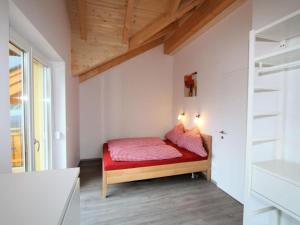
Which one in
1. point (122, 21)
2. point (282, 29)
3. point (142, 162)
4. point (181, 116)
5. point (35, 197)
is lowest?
point (142, 162)

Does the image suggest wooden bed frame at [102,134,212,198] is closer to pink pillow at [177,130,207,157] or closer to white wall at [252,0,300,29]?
pink pillow at [177,130,207,157]

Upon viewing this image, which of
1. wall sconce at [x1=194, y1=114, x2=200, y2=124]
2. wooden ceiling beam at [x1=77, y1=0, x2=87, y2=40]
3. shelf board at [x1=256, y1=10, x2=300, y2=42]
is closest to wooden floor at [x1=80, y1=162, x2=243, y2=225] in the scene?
wall sconce at [x1=194, y1=114, x2=200, y2=124]

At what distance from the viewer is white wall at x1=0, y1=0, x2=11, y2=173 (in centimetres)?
106

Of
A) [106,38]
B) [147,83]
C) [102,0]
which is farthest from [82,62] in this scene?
[147,83]

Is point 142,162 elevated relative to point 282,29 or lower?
lower

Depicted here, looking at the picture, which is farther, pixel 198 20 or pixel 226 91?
pixel 198 20

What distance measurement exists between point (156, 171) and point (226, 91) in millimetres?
1820

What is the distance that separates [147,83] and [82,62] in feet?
6.88

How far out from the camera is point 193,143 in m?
3.42

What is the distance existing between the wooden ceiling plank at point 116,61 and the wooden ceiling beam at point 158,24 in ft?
3.33

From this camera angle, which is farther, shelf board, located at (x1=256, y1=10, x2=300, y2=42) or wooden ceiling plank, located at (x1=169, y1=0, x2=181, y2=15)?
wooden ceiling plank, located at (x1=169, y1=0, x2=181, y2=15)

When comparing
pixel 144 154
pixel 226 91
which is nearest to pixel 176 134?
pixel 144 154

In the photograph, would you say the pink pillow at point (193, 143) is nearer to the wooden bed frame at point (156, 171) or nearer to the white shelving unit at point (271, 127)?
the wooden bed frame at point (156, 171)

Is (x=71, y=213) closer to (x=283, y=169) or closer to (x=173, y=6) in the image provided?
(x=283, y=169)
